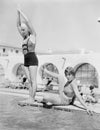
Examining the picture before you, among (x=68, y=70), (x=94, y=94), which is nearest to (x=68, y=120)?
(x=68, y=70)

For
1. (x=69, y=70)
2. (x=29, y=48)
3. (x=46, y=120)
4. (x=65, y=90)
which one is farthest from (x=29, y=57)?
(x=46, y=120)

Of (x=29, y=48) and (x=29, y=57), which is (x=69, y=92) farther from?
(x=29, y=48)

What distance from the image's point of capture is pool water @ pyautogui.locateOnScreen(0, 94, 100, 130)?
459 cm

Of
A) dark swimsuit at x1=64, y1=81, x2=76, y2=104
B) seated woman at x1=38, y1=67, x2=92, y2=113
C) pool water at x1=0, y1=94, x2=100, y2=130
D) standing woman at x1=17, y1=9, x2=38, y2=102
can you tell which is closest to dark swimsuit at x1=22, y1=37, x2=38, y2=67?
standing woman at x1=17, y1=9, x2=38, y2=102

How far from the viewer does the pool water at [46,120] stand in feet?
15.1

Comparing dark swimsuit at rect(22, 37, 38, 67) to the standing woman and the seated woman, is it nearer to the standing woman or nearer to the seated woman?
the standing woman

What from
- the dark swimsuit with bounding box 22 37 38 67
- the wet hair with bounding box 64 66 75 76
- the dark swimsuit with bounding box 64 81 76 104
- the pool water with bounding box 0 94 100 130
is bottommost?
the pool water with bounding box 0 94 100 130

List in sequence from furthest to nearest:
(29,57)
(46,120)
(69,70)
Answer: (29,57)
(69,70)
(46,120)

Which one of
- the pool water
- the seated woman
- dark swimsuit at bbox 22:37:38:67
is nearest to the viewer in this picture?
the pool water

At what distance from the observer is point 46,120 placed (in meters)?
5.16

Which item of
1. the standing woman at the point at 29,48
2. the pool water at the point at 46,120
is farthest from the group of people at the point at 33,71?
the pool water at the point at 46,120

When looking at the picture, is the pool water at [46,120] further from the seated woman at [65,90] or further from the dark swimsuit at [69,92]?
the dark swimsuit at [69,92]

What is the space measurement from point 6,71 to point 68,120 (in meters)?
18.8

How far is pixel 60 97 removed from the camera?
18.5ft
